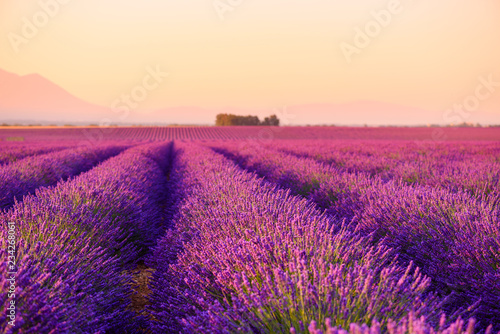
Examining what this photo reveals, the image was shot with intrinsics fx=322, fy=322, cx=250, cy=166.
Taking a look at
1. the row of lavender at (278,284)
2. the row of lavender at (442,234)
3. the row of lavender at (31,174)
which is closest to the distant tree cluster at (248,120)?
the row of lavender at (31,174)

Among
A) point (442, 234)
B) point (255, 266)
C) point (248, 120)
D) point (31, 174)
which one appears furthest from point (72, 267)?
point (248, 120)

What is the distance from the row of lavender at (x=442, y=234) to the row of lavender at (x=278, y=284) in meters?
0.31

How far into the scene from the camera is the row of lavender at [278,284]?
131 cm

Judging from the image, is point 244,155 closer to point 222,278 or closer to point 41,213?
point 41,213

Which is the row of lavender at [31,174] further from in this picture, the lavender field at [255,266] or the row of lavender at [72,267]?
the row of lavender at [72,267]

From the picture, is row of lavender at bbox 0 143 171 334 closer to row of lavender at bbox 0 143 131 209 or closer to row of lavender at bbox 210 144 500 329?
row of lavender at bbox 0 143 131 209

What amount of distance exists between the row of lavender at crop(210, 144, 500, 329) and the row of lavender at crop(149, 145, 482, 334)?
1.03 feet

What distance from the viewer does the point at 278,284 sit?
1445 mm

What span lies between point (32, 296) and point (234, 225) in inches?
50.5

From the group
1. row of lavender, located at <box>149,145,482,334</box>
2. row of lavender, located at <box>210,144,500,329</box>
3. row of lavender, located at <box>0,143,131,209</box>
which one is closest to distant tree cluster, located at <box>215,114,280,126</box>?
row of lavender, located at <box>0,143,131,209</box>

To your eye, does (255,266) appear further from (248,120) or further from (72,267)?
(248,120)

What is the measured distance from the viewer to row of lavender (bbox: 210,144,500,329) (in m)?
2.15

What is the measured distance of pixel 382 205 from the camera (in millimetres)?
3301

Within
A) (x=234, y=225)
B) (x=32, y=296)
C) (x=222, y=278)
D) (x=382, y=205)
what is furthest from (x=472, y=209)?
(x=32, y=296)
